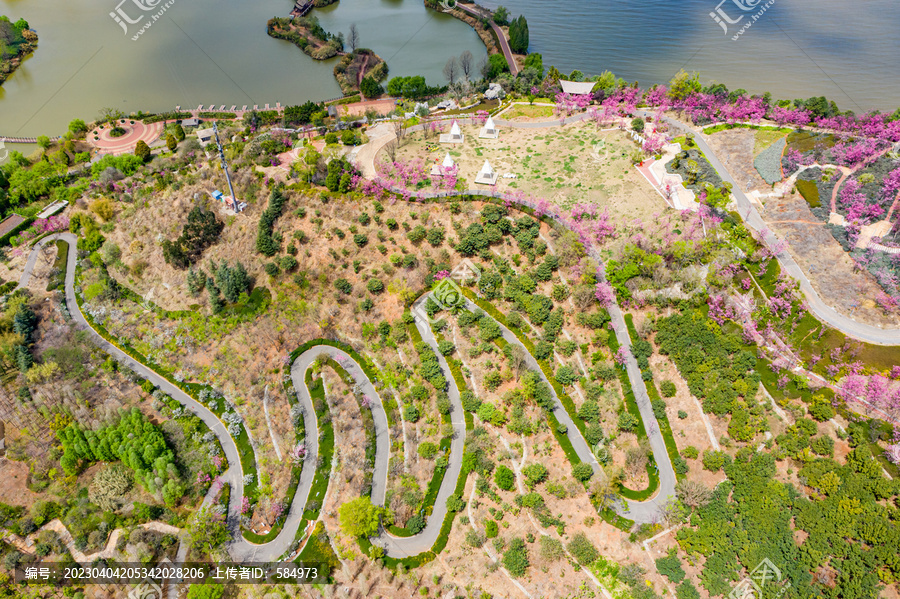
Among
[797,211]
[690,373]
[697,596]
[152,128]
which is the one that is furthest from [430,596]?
[152,128]

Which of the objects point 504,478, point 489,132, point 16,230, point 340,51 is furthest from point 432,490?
point 340,51

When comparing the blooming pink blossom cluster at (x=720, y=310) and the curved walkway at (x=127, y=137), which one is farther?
the curved walkway at (x=127, y=137)

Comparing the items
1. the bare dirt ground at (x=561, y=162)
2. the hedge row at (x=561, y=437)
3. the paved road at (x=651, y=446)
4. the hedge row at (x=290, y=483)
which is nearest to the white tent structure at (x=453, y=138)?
the bare dirt ground at (x=561, y=162)

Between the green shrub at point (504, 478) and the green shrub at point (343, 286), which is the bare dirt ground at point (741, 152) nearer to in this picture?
the green shrub at point (504, 478)

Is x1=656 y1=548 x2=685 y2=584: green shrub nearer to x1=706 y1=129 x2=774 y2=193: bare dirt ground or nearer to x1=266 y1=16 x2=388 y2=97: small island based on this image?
x1=706 y1=129 x2=774 y2=193: bare dirt ground

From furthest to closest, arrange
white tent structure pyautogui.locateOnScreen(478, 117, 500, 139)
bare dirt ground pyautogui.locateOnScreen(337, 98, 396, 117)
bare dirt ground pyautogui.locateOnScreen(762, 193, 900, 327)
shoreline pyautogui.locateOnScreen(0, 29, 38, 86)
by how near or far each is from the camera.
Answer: shoreline pyautogui.locateOnScreen(0, 29, 38, 86)
bare dirt ground pyautogui.locateOnScreen(337, 98, 396, 117)
white tent structure pyautogui.locateOnScreen(478, 117, 500, 139)
bare dirt ground pyautogui.locateOnScreen(762, 193, 900, 327)

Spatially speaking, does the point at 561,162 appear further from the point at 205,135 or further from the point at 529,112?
the point at 205,135

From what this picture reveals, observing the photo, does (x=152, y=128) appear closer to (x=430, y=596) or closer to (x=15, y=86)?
(x=15, y=86)

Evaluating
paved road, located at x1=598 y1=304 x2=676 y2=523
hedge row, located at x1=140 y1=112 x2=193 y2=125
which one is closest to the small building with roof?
hedge row, located at x1=140 y1=112 x2=193 y2=125
